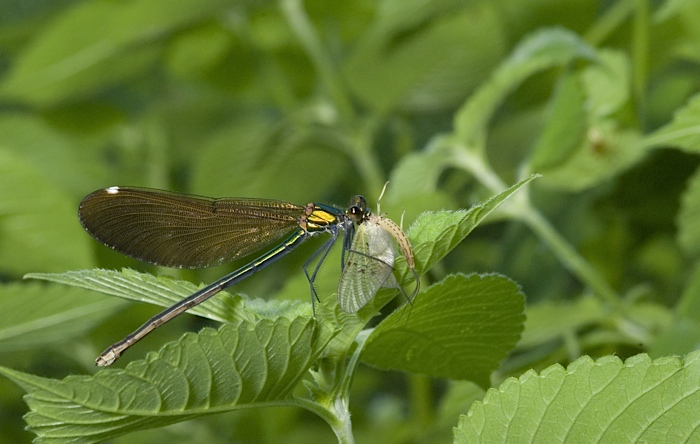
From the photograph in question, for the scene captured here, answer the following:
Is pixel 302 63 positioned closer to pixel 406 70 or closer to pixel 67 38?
pixel 406 70

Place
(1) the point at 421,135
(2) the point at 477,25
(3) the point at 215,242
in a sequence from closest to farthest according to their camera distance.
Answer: (3) the point at 215,242
(2) the point at 477,25
(1) the point at 421,135

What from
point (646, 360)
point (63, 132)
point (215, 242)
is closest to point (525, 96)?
point (215, 242)

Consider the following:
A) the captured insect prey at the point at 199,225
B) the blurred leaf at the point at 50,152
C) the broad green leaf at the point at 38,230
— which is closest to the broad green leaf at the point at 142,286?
the captured insect prey at the point at 199,225

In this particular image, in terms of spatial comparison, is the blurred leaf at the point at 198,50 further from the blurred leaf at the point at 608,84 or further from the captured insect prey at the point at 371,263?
the captured insect prey at the point at 371,263

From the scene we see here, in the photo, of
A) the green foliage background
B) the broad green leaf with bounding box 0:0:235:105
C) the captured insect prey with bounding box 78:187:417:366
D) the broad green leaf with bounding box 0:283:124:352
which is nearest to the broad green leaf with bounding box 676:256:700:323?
the green foliage background

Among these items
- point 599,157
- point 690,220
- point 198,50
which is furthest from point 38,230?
point 690,220

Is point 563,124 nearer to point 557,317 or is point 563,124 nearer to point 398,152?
point 557,317

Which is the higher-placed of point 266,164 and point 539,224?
point 266,164
